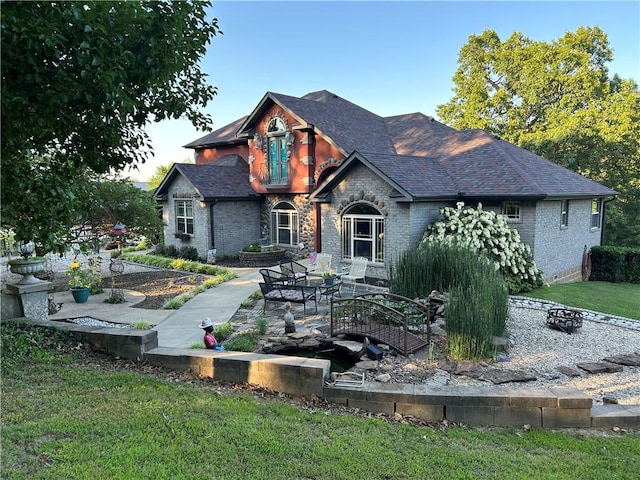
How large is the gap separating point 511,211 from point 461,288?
8.26m

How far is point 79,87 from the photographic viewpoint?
479 centimetres

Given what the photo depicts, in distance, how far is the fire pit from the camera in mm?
9320

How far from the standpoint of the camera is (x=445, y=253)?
10.4 meters

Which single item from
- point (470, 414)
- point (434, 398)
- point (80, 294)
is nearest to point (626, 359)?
point (470, 414)

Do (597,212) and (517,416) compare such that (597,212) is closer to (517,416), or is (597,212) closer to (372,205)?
(372,205)

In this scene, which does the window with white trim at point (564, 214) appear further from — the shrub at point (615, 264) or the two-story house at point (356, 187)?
the shrub at point (615, 264)

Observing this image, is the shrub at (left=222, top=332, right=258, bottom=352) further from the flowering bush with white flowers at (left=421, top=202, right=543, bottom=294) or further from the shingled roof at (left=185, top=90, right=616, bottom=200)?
the shingled roof at (left=185, top=90, right=616, bottom=200)

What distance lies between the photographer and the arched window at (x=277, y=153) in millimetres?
20016

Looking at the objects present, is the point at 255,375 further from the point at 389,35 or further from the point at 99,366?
the point at 389,35

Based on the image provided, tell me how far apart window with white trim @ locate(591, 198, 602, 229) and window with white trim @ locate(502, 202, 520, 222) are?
7.31 metres

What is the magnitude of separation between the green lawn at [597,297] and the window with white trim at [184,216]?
15.0m

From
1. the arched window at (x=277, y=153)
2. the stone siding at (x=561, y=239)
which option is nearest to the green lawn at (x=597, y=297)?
the stone siding at (x=561, y=239)

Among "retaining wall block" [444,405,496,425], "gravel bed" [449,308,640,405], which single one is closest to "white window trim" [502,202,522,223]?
"gravel bed" [449,308,640,405]

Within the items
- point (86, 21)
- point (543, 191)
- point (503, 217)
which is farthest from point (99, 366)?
point (543, 191)
